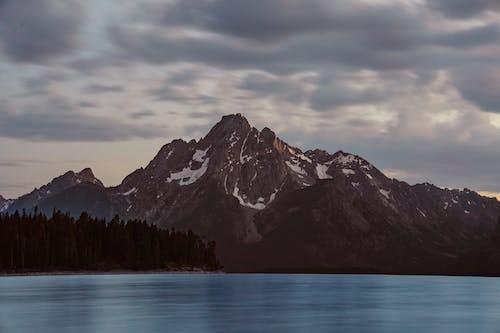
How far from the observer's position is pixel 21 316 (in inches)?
4363

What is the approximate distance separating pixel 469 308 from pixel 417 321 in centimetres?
4339

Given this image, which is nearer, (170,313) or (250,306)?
(170,313)

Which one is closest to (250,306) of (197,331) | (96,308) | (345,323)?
(96,308)

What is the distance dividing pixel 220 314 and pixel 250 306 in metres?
23.3

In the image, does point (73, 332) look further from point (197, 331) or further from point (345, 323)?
point (345, 323)

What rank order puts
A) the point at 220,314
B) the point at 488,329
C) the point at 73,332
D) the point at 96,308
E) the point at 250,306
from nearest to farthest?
1. the point at 73,332
2. the point at 488,329
3. the point at 220,314
4. the point at 96,308
5. the point at 250,306

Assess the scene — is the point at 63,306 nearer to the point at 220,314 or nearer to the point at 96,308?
the point at 96,308

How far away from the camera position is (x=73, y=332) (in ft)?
290

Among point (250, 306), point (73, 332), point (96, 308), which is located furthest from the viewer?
point (250, 306)

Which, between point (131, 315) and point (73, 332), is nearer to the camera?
point (73, 332)

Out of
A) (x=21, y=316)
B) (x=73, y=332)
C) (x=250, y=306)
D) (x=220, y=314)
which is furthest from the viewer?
(x=250, y=306)

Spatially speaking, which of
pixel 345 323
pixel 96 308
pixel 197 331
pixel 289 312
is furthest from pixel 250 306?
pixel 197 331

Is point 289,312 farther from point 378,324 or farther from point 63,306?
point 63,306

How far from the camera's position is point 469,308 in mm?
150750
